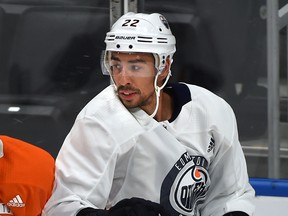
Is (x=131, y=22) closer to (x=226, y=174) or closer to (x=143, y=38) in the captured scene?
(x=143, y=38)

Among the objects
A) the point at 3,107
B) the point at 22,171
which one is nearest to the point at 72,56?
the point at 3,107

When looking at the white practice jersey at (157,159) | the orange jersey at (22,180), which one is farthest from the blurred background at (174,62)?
the orange jersey at (22,180)

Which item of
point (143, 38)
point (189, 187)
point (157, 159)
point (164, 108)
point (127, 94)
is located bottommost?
point (189, 187)

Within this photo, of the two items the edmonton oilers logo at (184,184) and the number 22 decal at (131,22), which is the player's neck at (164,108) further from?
the number 22 decal at (131,22)

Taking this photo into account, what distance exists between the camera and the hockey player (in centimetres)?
339

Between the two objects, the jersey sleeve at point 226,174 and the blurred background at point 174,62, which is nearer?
the jersey sleeve at point 226,174

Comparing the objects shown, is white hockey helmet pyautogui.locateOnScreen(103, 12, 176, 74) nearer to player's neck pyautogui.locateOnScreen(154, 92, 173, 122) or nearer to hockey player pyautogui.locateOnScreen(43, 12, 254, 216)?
hockey player pyautogui.locateOnScreen(43, 12, 254, 216)

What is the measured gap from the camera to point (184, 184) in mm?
3588

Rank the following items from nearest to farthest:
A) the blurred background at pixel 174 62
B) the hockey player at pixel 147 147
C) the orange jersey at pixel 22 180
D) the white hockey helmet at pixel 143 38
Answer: the orange jersey at pixel 22 180, the hockey player at pixel 147 147, the white hockey helmet at pixel 143 38, the blurred background at pixel 174 62

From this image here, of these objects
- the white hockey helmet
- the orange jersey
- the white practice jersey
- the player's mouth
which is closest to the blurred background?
the white practice jersey

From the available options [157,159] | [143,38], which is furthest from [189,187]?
[143,38]

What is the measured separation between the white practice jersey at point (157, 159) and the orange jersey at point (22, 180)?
0.24ft

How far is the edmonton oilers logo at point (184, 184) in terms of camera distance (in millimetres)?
3557

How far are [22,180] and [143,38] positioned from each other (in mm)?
683
